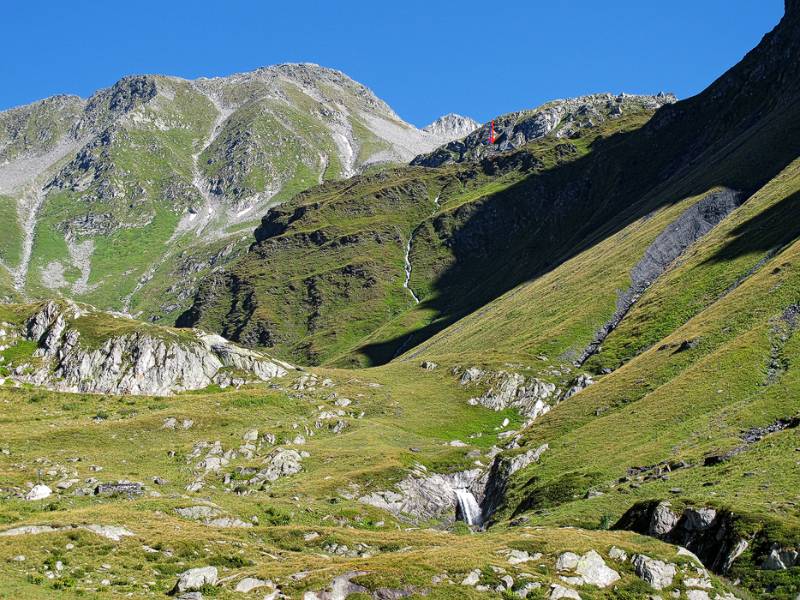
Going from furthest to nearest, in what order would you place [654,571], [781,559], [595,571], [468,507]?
[468,507]
[595,571]
[654,571]
[781,559]

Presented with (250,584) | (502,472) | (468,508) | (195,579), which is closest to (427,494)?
(468,508)

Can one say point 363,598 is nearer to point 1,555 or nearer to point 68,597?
point 68,597

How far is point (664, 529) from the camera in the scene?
4953 cm

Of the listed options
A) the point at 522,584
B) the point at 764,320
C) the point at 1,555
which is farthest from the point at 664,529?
the point at 764,320

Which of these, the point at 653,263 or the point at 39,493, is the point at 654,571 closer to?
the point at 39,493

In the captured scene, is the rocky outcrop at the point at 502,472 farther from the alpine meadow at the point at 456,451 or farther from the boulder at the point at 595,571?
the boulder at the point at 595,571

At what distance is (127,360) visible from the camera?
142750 millimetres

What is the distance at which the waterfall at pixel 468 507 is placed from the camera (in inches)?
3582

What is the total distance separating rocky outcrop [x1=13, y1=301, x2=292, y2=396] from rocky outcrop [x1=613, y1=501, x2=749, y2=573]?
106m

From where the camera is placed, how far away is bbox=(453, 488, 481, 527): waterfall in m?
91.0

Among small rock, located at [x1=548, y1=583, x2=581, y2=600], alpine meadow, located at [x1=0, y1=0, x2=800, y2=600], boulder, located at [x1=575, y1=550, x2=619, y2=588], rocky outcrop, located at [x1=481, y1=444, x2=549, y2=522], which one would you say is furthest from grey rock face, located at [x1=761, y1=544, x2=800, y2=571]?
rocky outcrop, located at [x1=481, y1=444, x2=549, y2=522]

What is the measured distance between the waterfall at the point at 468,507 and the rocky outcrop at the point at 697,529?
39.0 metres

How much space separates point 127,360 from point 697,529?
120658mm

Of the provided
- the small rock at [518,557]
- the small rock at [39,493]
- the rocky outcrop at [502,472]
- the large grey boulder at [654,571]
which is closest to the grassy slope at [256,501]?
the large grey boulder at [654,571]
